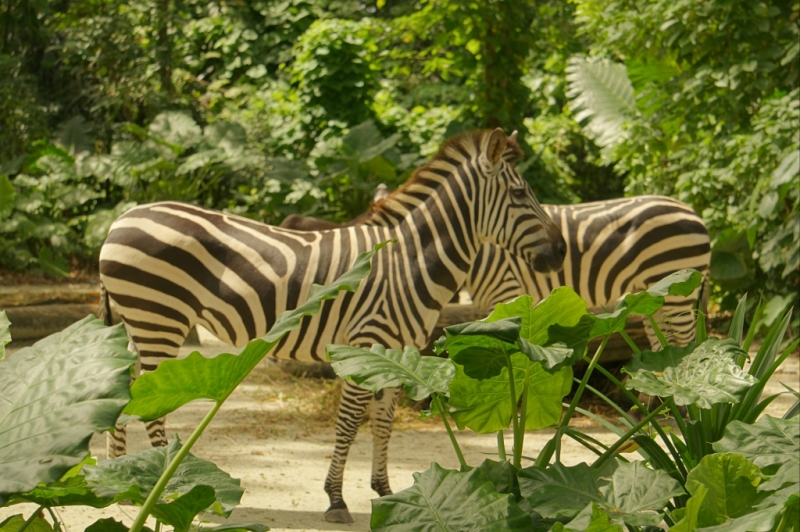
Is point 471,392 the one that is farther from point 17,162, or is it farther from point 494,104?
point 17,162

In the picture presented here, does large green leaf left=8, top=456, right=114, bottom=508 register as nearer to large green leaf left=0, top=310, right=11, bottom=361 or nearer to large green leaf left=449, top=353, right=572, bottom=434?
large green leaf left=0, top=310, right=11, bottom=361

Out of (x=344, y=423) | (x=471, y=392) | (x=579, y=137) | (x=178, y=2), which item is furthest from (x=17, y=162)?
(x=471, y=392)

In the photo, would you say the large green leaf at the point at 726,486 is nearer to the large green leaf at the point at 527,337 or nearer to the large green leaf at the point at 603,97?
the large green leaf at the point at 527,337

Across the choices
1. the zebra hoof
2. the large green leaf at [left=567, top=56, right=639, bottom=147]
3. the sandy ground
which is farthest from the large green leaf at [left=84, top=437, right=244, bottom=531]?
the large green leaf at [left=567, top=56, right=639, bottom=147]

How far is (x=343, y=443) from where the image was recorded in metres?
4.15

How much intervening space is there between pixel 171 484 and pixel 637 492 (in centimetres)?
98

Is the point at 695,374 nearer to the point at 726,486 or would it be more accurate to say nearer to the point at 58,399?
the point at 726,486

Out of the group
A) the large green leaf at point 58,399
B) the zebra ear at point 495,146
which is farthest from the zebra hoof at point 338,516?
the large green leaf at point 58,399

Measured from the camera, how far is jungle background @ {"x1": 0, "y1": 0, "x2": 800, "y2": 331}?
857cm

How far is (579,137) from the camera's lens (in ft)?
46.3

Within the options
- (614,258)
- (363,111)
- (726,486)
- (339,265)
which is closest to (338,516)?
(339,265)

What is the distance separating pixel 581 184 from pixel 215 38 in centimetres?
694

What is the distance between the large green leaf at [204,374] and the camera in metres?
1.67

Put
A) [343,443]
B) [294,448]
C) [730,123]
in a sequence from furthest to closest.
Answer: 1. [730,123]
2. [294,448]
3. [343,443]
